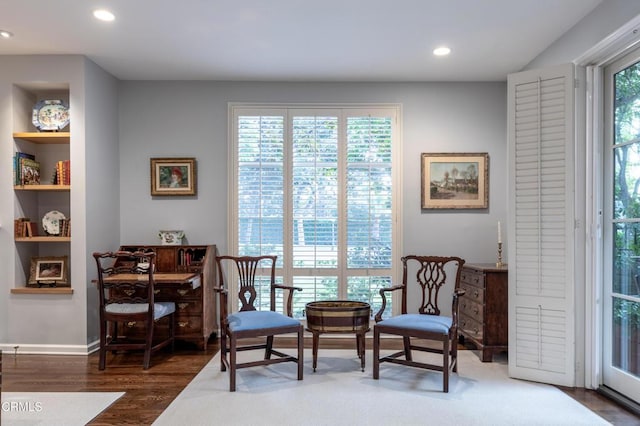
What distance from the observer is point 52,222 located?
435cm

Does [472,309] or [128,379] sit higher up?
[472,309]

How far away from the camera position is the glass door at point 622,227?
299cm

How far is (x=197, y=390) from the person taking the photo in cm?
324

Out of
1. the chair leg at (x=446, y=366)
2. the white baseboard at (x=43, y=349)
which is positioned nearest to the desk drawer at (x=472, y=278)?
the chair leg at (x=446, y=366)

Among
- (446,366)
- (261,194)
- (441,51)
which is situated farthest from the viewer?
(261,194)

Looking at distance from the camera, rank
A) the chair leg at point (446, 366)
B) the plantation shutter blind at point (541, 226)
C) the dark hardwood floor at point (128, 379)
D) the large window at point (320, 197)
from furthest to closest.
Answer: the large window at point (320, 197) → the plantation shutter blind at point (541, 226) → the chair leg at point (446, 366) → the dark hardwood floor at point (128, 379)

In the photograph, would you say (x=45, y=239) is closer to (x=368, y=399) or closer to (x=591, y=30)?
(x=368, y=399)

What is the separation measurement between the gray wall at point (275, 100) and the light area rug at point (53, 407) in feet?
6.43

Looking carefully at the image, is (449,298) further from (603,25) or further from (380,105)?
(603,25)

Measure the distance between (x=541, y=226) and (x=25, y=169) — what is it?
4654mm

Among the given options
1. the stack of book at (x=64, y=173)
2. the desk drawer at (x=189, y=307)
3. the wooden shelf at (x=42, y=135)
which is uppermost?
the wooden shelf at (x=42, y=135)

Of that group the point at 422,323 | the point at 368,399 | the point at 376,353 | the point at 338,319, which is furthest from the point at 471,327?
the point at 368,399

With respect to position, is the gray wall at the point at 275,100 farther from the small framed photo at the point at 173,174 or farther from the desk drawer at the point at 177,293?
the desk drawer at the point at 177,293

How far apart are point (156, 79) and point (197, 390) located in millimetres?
3303
